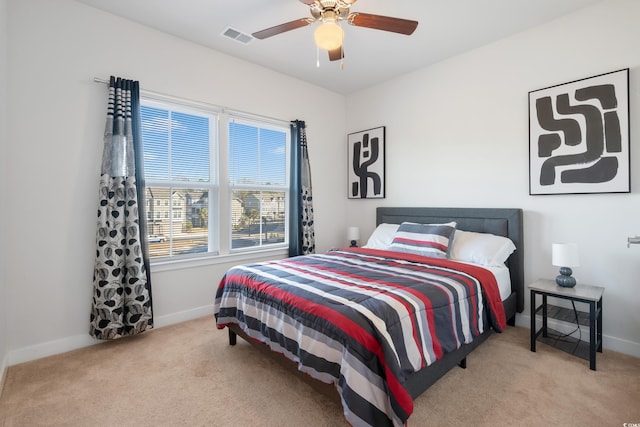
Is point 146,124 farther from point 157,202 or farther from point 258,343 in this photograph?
point 258,343

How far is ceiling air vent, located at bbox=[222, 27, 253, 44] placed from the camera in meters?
2.98

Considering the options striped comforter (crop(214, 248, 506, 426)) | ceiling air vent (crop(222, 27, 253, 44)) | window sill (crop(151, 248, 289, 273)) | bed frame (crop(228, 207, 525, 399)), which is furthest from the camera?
window sill (crop(151, 248, 289, 273))

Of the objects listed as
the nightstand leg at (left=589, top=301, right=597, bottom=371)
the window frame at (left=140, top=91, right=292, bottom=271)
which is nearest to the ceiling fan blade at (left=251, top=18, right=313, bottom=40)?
the window frame at (left=140, top=91, right=292, bottom=271)

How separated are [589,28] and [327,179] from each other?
315cm

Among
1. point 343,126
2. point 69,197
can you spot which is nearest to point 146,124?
point 69,197

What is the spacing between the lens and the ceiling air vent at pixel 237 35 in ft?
9.79

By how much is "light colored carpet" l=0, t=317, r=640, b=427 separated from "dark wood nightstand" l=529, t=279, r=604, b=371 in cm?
11

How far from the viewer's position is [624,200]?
2490mm

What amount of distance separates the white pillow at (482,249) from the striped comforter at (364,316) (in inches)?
12.8

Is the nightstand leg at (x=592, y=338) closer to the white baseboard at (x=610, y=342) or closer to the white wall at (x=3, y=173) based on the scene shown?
the white baseboard at (x=610, y=342)

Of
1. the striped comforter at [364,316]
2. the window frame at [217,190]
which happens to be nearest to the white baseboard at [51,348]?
the window frame at [217,190]

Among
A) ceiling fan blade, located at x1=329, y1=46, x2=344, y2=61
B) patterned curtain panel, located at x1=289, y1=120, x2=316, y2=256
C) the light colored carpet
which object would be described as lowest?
the light colored carpet

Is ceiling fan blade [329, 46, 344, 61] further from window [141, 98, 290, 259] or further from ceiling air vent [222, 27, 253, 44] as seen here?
window [141, 98, 290, 259]

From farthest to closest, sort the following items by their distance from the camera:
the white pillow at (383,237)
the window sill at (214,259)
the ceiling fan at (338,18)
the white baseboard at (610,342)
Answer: the white pillow at (383,237) → the window sill at (214,259) → the white baseboard at (610,342) → the ceiling fan at (338,18)
